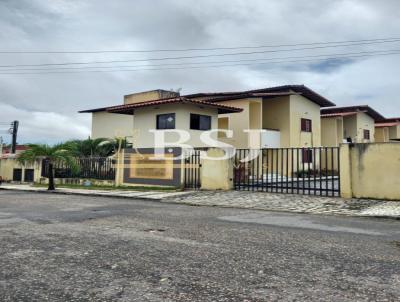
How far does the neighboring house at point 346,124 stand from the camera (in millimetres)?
35312

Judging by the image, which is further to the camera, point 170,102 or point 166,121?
point 166,121

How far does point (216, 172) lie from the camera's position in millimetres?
16406

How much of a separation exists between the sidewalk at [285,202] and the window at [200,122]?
780 cm

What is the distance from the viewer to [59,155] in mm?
23234

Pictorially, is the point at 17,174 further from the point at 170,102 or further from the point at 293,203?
the point at 293,203

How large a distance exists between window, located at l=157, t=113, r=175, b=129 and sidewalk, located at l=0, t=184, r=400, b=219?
756 cm

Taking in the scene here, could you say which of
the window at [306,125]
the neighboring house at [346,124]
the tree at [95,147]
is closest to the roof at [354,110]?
the neighboring house at [346,124]

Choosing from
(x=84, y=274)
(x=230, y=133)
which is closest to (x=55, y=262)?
(x=84, y=274)

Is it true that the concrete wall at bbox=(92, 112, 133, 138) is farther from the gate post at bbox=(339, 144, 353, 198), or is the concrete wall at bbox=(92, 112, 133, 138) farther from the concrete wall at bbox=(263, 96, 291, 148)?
the gate post at bbox=(339, 144, 353, 198)

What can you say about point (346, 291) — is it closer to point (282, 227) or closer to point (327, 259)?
point (327, 259)

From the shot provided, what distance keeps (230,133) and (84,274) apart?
78.5ft

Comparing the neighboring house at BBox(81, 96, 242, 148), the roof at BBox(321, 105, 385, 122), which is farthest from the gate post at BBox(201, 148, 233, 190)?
the roof at BBox(321, 105, 385, 122)

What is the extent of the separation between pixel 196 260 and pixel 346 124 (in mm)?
35801

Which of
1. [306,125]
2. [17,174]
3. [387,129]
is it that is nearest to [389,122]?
[387,129]
